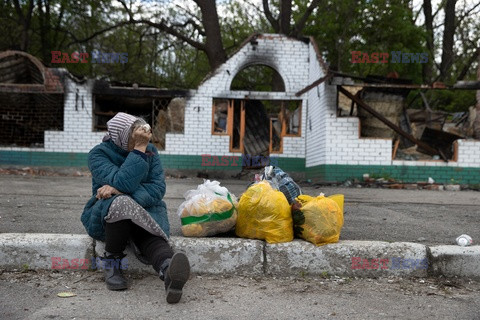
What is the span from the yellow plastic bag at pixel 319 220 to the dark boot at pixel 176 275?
110cm

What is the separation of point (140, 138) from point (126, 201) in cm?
44

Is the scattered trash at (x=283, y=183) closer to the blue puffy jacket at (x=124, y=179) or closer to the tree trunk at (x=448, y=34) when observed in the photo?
the blue puffy jacket at (x=124, y=179)

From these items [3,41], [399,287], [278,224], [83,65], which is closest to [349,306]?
[399,287]

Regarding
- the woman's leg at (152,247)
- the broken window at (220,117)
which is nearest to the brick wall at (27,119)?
the broken window at (220,117)

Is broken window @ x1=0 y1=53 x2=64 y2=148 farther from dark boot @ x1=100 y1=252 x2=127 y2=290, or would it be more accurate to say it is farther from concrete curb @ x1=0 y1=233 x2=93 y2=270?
dark boot @ x1=100 y1=252 x2=127 y2=290

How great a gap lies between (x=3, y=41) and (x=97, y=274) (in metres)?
16.6

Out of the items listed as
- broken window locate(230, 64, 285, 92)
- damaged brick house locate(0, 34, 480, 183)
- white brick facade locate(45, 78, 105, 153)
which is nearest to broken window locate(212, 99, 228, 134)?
damaged brick house locate(0, 34, 480, 183)

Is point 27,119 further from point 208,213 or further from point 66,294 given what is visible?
point 66,294

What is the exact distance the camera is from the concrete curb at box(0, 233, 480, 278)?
128 inches

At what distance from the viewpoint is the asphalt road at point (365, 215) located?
3963mm

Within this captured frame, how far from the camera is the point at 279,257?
129 inches

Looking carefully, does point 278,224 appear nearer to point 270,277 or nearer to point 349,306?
point 270,277

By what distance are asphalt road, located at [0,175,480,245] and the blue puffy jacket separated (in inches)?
29.6

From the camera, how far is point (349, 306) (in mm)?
2662
